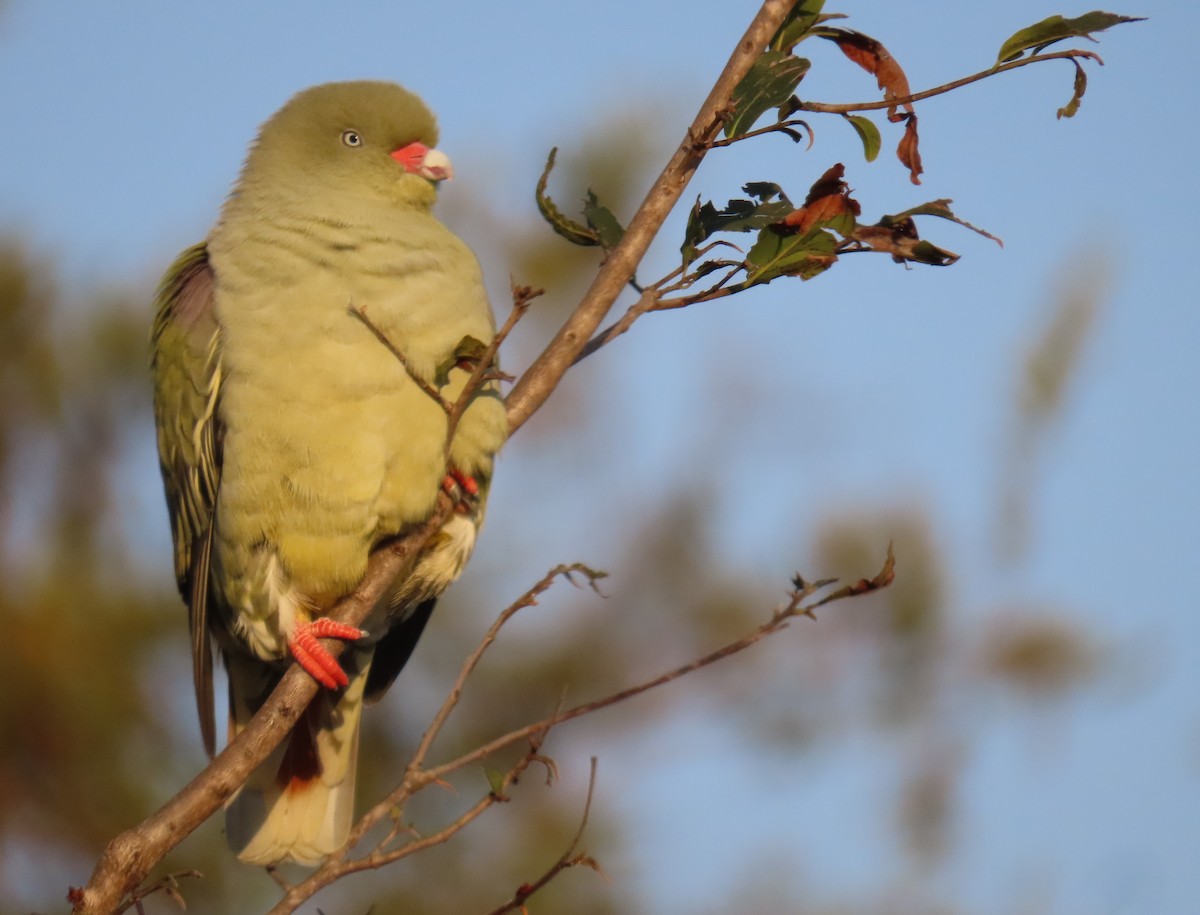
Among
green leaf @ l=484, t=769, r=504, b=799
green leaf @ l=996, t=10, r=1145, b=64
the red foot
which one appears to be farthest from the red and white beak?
green leaf @ l=484, t=769, r=504, b=799

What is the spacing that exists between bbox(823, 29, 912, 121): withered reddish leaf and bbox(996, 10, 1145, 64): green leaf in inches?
6.9

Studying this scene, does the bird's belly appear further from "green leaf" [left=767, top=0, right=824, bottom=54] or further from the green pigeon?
"green leaf" [left=767, top=0, right=824, bottom=54]

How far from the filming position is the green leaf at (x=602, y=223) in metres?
2.54

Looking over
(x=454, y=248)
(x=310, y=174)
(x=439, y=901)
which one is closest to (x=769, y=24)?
(x=454, y=248)

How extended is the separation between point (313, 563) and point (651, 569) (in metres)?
4.43

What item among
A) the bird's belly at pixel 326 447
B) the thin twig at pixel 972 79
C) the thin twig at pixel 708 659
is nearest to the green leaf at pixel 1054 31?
the thin twig at pixel 972 79

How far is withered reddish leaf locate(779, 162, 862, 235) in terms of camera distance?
2.38 meters

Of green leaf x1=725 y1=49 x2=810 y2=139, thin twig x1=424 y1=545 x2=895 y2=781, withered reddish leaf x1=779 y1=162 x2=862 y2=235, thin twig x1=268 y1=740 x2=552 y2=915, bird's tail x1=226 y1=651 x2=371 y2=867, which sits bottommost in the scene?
bird's tail x1=226 y1=651 x2=371 y2=867

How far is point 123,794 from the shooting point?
19.4ft

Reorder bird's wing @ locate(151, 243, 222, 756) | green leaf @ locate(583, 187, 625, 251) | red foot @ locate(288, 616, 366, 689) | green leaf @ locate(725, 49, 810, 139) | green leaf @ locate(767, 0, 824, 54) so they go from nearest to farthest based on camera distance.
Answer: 1. green leaf @ locate(725, 49, 810, 139)
2. green leaf @ locate(767, 0, 824, 54)
3. green leaf @ locate(583, 187, 625, 251)
4. red foot @ locate(288, 616, 366, 689)
5. bird's wing @ locate(151, 243, 222, 756)

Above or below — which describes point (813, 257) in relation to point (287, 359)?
above

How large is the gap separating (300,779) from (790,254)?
1.98 metres

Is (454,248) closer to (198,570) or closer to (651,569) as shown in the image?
(198,570)

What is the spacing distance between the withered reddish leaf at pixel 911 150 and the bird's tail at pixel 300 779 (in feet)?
6.22
